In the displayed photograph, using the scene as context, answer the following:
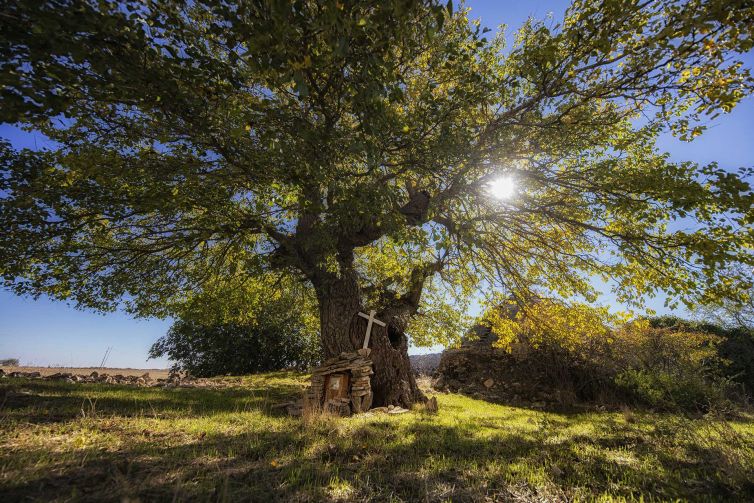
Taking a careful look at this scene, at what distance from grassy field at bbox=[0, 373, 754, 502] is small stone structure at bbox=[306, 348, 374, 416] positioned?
6.12 ft

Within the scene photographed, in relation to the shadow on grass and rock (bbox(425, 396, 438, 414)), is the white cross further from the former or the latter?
the shadow on grass

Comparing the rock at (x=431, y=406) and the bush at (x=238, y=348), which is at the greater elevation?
the bush at (x=238, y=348)

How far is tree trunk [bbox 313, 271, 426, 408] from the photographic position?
1019cm

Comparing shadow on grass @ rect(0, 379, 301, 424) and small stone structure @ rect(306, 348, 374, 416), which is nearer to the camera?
shadow on grass @ rect(0, 379, 301, 424)

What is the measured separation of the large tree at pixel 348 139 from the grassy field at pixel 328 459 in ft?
10.5

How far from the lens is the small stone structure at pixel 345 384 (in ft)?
30.0

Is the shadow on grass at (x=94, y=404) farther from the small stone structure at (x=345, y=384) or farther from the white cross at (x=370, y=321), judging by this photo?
the white cross at (x=370, y=321)

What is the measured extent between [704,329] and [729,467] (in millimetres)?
18337

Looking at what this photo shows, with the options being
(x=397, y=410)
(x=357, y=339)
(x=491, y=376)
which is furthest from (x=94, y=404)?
(x=491, y=376)

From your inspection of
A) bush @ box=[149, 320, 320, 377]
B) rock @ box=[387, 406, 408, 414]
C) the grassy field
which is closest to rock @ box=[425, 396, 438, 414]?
rock @ box=[387, 406, 408, 414]

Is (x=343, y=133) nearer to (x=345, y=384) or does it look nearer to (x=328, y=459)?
(x=328, y=459)

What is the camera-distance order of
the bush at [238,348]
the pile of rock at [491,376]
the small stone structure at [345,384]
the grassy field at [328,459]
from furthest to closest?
the bush at [238,348] → the pile of rock at [491,376] → the small stone structure at [345,384] → the grassy field at [328,459]

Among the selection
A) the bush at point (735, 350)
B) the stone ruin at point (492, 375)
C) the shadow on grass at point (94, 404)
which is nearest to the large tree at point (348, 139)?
the shadow on grass at point (94, 404)

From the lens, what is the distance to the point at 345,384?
9469 millimetres
